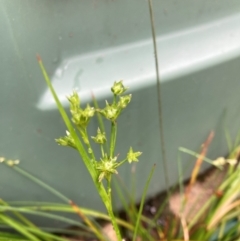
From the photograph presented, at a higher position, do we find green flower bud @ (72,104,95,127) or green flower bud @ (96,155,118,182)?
green flower bud @ (72,104,95,127)

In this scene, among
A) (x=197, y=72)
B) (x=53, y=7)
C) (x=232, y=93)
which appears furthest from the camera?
(x=232, y=93)

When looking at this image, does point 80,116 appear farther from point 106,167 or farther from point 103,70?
point 103,70

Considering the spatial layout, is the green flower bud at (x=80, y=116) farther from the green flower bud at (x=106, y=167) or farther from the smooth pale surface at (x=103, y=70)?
the smooth pale surface at (x=103, y=70)

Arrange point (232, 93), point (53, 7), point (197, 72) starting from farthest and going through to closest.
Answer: point (232, 93)
point (197, 72)
point (53, 7)

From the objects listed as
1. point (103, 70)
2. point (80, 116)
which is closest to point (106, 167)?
point (80, 116)

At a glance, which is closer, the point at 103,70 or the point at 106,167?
the point at 106,167

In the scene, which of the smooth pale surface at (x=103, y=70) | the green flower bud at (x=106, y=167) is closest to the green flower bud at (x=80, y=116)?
the green flower bud at (x=106, y=167)

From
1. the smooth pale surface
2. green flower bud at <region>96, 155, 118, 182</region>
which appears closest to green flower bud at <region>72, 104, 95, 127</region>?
green flower bud at <region>96, 155, 118, 182</region>

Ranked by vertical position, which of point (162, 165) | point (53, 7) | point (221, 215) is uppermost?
point (53, 7)

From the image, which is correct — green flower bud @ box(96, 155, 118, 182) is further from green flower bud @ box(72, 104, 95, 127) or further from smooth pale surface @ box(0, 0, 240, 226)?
smooth pale surface @ box(0, 0, 240, 226)

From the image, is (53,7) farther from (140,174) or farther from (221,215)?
(221,215)

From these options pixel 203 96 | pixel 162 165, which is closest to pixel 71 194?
pixel 162 165
